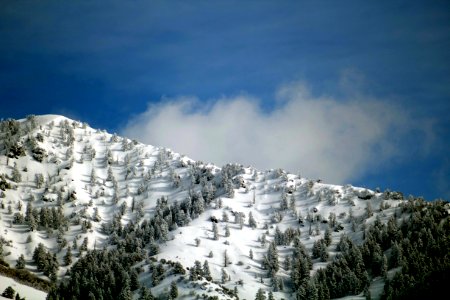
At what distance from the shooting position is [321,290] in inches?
7638

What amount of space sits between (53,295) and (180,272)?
2141 inches

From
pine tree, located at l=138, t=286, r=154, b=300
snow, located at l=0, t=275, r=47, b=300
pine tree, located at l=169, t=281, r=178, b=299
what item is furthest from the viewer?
pine tree, located at l=138, t=286, r=154, b=300

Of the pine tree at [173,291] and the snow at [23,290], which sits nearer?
the snow at [23,290]

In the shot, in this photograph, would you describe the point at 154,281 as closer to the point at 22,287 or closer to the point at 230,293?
the point at 230,293

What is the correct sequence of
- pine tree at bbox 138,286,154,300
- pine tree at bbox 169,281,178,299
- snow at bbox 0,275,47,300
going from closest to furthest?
snow at bbox 0,275,47,300, pine tree at bbox 169,281,178,299, pine tree at bbox 138,286,154,300

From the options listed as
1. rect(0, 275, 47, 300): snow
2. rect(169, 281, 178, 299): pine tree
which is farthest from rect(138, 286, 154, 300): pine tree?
rect(0, 275, 47, 300): snow

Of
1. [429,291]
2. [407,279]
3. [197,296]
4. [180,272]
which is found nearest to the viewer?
[429,291]

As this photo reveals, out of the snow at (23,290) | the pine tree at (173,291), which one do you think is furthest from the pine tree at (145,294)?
the snow at (23,290)

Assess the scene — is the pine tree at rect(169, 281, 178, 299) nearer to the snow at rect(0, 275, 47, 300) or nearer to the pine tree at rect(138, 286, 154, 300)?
the pine tree at rect(138, 286, 154, 300)

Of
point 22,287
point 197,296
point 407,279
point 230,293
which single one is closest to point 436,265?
point 407,279

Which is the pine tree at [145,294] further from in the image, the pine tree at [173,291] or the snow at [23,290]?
the snow at [23,290]

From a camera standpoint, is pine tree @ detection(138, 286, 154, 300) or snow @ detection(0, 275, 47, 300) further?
pine tree @ detection(138, 286, 154, 300)

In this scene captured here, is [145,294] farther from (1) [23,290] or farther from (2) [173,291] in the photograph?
(1) [23,290]

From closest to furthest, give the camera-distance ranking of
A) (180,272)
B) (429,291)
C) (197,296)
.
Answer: (429,291)
(197,296)
(180,272)
